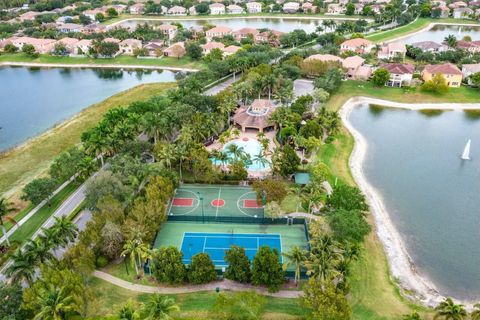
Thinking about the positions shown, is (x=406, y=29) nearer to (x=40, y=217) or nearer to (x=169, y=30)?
(x=169, y=30)

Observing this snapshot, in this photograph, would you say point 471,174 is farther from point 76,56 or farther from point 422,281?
point 76,56

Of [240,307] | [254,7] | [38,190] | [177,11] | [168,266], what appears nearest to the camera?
[240,307]

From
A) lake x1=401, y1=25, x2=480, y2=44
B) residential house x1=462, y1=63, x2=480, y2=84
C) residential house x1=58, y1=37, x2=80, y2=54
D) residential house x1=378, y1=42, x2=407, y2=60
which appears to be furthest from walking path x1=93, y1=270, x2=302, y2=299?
lake x1=401, y1=25, x2=480, y2=44

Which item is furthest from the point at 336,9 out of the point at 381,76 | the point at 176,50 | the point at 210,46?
the point at 381,76

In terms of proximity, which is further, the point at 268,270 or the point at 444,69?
the point at 444,69

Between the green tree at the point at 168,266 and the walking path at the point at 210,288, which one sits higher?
the green tree at the point at 168,266

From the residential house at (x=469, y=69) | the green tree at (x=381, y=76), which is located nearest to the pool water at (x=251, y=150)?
the green tree at (x=381, y=76)

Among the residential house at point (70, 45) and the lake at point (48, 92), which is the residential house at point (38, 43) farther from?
the lake at point (48, 92)
